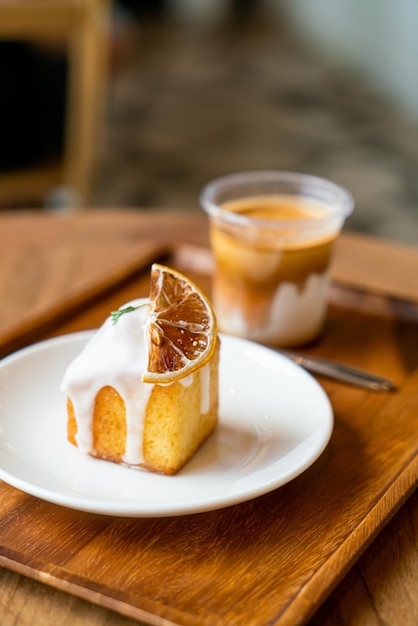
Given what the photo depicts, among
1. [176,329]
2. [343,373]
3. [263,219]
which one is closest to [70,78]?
[263,219]

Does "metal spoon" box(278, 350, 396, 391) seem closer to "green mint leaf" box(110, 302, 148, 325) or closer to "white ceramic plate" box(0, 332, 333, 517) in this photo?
"white ceramic plate" box(0, 332, 333, 517)

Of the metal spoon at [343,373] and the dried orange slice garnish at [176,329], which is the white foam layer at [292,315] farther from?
the dried orange slice garnish at [176,329]

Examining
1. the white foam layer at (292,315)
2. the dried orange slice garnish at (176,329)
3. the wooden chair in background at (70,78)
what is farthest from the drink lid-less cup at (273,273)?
the wooden chair in background at (70,78)

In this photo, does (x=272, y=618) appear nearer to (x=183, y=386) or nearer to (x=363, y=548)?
(x=363, y=548)

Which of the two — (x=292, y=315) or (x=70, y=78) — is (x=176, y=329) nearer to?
(x=292, y=315)

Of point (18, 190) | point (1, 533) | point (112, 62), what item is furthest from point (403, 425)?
point (112, 62)

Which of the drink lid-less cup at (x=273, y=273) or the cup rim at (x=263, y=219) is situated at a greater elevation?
the cup rim at (x=263, y=219)

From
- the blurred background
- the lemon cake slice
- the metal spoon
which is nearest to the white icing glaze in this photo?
the lemon cake slice
